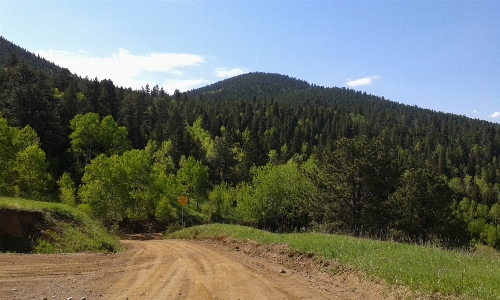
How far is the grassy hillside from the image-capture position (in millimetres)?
15586

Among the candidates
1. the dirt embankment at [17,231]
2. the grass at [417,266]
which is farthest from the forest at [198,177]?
the dirt embankment at [17,231]

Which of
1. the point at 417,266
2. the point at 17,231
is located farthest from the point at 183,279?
the point at 17,231

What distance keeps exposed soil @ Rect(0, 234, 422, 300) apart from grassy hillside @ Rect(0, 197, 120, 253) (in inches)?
95.1

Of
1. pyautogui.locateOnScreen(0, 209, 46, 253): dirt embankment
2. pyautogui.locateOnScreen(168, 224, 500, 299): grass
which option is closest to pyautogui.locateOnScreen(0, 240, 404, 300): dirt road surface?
pyautogui.locateOnScreen(168, 224, 500, 299): grass

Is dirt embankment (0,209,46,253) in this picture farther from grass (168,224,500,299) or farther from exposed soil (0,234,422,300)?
grass (168,224,500,299)

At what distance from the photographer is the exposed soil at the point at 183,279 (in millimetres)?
8961

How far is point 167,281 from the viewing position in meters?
10.5

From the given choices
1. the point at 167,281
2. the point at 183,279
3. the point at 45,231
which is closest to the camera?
the point at 167,281

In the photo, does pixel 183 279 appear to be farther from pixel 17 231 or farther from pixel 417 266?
pixel 17 231

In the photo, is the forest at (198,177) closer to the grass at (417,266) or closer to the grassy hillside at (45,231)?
the grass at (417,266)

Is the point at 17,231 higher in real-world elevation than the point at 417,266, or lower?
lower

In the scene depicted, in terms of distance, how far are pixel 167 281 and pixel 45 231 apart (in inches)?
410

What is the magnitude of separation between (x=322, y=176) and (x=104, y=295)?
1175 inches

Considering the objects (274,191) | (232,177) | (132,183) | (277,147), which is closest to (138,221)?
(132,183)
